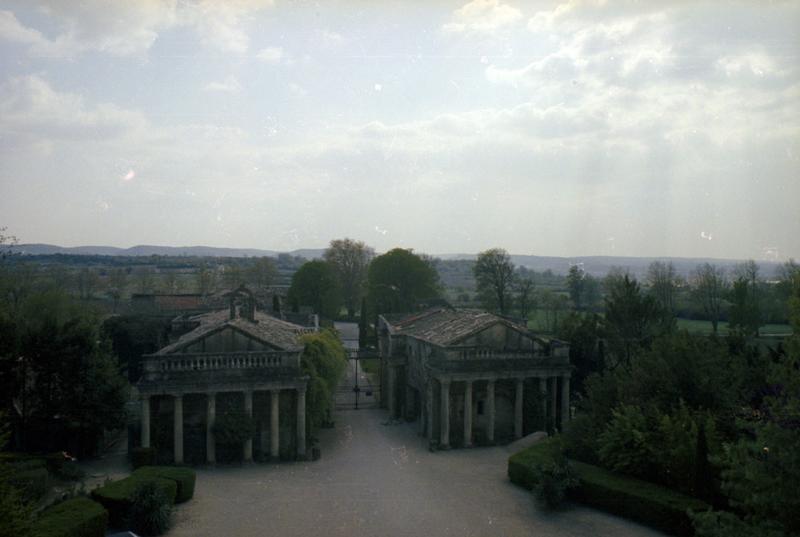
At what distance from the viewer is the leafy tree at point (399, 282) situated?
71625 millimetres

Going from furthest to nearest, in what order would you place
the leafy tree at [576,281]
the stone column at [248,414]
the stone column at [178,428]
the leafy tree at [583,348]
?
1. the leafy tree at [576,281]
2. the leafy tree at [583,348]
3. the stone column at [248,414]
4. the stone column at [178,428]

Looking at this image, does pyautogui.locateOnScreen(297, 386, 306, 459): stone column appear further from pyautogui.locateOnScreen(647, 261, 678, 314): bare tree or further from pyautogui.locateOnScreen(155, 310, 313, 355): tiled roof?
pyautogui.locateOnScreen(647, 261, 678, 314): bare tree

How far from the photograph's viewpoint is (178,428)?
2764 centimetres

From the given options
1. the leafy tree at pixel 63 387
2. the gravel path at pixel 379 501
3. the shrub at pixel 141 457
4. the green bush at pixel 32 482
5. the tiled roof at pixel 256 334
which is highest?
the tiled roof at pixel 256 334

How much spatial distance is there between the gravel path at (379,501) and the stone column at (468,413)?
660 millimetres

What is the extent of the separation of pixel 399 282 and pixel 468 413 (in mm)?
42016

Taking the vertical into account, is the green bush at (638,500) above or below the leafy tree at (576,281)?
below

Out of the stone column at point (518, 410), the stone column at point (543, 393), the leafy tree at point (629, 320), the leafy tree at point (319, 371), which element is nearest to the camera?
the leafy tree at point (319, 371)

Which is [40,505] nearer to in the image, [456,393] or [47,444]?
[47,444]

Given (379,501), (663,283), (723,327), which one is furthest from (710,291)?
(379,501)

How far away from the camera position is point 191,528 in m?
20.5

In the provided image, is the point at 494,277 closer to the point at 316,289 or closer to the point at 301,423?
the point at 316,289

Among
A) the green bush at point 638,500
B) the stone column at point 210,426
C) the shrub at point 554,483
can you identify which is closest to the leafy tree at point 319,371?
the stone column at point 210,426

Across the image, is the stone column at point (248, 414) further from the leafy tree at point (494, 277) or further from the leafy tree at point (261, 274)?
the leafy tree at point (261, 274)
